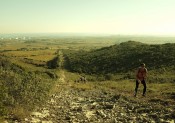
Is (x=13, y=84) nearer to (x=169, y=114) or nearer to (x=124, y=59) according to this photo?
(x=169, y=114)

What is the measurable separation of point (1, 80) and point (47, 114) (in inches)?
133

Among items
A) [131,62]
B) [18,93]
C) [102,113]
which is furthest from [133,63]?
[18,93]

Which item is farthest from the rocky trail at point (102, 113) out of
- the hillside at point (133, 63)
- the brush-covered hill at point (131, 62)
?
the brush-covered hill at point (131, 62)

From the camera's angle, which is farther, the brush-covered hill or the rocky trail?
the brush-covered hill

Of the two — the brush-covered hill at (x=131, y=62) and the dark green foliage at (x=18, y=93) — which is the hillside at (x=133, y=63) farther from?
the dark green foliage at (x=18, y=93)

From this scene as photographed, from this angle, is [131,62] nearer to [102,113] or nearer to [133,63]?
[133,63]

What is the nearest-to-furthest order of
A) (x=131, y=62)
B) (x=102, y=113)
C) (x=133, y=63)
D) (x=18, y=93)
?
(x=18, y=93) → (x=102, y=113) → (x=133, y=63) → (x=131, y=62)

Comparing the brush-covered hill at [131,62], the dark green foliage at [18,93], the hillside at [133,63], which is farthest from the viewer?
the brush-covered hill at [131,62]

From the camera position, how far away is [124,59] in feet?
190

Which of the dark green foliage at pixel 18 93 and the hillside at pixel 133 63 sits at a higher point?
the dark green foliage at pixel 18 93

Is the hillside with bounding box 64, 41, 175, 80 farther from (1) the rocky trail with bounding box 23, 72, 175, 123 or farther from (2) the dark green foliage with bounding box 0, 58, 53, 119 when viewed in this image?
A: (2) the dark green foliage with bounding box 0, 58, 53, 119

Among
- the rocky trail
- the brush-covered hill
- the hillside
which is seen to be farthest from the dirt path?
the brush-covered hill

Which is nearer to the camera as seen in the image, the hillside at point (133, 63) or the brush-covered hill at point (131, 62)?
the hillside at point (133, 63)

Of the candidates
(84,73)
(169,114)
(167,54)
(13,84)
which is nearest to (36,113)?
(13,84)
